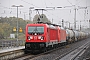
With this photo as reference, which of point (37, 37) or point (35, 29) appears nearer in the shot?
point (37, 37)

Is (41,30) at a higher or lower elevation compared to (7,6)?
lower

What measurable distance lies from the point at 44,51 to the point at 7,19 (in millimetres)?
49543

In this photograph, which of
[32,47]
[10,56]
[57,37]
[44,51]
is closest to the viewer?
[10,56]

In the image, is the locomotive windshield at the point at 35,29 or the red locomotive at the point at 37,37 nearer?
the red locomotive at the point at 37,37

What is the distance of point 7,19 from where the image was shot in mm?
72750

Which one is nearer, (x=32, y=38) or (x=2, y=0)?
(x=32, y=38)

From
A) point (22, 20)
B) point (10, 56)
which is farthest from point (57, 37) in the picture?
point (22, 20)

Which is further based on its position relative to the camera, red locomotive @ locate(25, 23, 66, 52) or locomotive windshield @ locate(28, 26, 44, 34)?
locomotive windshield @ locate(28, 26, 44, 34)

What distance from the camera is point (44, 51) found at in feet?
82.2

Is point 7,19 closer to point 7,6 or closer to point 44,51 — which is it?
point 7,6

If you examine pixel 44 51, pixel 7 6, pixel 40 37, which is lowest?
pixel 44 51

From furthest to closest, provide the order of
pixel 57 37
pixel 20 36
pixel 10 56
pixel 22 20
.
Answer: pixel 22 20, pixel 20 36, pixel 57 37, pixel 10 56

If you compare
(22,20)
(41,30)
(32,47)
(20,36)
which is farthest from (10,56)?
(22,20)

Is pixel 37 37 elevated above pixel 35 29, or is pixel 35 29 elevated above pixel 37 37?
pixel 35 29
